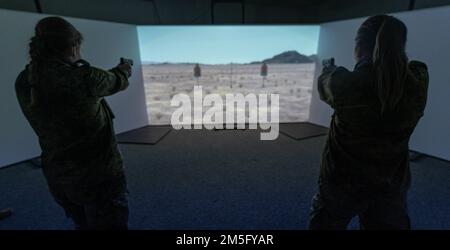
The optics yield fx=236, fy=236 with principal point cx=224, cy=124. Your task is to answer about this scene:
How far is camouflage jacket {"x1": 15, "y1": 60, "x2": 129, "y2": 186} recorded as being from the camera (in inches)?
34.1

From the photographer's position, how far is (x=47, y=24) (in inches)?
34.6

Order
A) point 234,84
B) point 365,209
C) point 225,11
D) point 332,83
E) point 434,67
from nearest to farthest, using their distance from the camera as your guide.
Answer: point 332,83 → point 365,209 → point 434,67 → point 225,11 → point 234,84

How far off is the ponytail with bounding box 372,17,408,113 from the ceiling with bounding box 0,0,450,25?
115 inches

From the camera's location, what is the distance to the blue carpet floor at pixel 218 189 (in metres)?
1.78

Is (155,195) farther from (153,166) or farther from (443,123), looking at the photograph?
(443,123)

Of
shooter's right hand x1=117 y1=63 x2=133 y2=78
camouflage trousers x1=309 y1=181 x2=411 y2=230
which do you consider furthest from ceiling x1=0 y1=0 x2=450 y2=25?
camouflage trousers x1=309 y1=181 x2=411 y2=230

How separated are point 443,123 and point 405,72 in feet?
8.48

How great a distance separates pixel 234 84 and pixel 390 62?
3527 millimetres

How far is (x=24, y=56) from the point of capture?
8.52 feet

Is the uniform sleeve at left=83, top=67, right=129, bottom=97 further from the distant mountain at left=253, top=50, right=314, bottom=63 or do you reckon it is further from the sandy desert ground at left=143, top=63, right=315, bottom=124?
the distant mountain at left=253, top=50, right=314, bottom=63

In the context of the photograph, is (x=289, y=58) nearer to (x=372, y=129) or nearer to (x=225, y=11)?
(x=225, y=11)

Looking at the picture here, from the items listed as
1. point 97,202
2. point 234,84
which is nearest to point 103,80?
point 97,202

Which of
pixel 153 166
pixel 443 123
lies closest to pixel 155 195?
pixel 153 166
